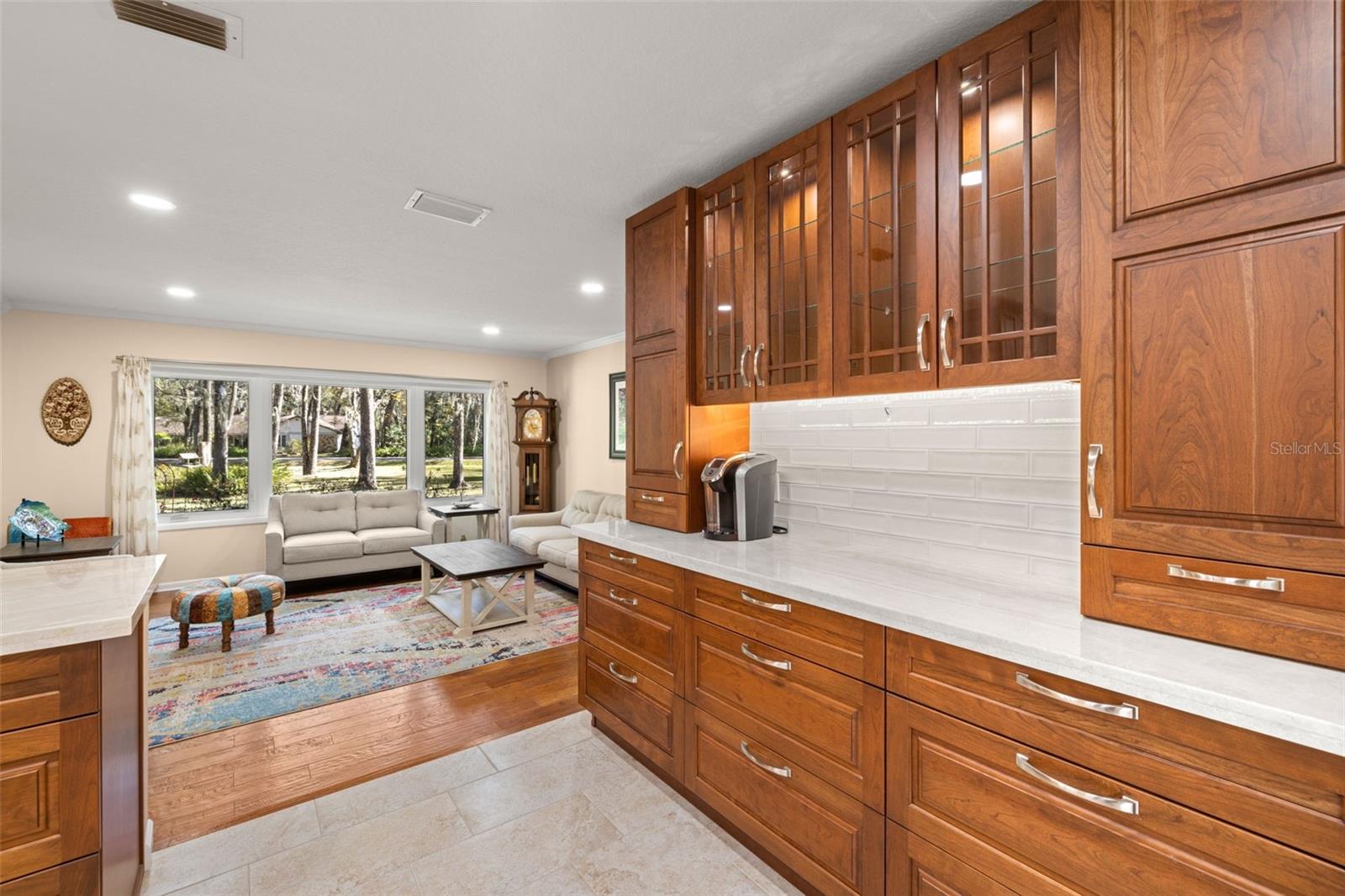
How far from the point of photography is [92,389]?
494 cm

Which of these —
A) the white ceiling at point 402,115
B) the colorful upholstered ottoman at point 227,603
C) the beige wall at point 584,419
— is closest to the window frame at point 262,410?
the beige wall at point 584,419

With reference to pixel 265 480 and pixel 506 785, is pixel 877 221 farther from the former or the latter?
pixel 265 480

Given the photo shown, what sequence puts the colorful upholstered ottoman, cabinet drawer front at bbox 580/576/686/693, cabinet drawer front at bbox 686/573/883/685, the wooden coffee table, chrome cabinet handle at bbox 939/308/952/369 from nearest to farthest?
cabinet drawer front at bbox 686/573/883/685
chrome cabinet handle at bbox 939/308/952/369
cabinet drawer front at bbox 580/576/686/693
the colorful upholstered ottoman
the wooden coffee table

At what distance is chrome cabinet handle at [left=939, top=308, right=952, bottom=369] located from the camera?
165cm

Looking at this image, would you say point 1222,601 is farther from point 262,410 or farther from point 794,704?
point 262,410

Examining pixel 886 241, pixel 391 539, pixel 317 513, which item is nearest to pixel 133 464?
pixel 317 513

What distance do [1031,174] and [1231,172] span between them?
1.47 feet

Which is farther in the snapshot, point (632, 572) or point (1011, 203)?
point (632, 572)

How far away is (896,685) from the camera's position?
1445 mm

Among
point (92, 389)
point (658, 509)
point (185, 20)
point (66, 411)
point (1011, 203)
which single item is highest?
point (185, 20)

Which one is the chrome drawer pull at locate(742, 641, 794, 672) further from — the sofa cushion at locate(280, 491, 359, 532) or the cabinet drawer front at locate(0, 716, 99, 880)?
the sofa cushion at locate(280, 491, 359, 532)

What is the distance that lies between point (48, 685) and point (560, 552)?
150 inches

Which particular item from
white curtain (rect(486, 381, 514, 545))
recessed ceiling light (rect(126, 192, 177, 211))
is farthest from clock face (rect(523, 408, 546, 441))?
recessed ceiling light (rect(126, 192, 177, 211))

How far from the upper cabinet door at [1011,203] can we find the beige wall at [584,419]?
4676 mm
